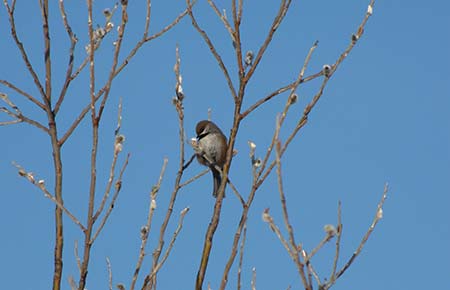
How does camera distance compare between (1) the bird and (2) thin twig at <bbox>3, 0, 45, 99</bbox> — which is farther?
(1) the bird

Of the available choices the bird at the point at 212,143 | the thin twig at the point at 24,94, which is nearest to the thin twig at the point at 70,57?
the thin twig at the point at 24,94

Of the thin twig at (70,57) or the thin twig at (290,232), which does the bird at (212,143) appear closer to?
the thin twig at (70,57)

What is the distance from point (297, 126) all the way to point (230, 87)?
38 cm

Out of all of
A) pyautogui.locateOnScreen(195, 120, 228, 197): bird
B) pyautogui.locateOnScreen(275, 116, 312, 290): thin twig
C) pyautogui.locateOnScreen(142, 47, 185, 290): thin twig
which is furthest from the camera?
pyautogui.locateOnScreen(195, 120, 228, 197): bird

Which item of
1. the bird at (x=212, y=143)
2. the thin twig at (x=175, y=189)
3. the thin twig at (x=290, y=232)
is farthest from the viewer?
the bird at (x=212, y=143)

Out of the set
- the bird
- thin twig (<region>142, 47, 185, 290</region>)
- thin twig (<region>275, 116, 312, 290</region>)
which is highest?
the bird

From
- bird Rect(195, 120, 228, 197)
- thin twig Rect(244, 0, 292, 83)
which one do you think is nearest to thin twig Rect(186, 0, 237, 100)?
thin twig Rect(244, 0, 292, 83)

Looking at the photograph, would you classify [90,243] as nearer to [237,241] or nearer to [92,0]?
[237,241]

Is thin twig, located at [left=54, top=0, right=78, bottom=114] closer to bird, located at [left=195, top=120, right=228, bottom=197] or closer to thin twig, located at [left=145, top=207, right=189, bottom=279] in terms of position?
thin twig, located at [left=145, top=207, right=189, bottom=279]

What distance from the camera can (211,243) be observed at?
104 inches

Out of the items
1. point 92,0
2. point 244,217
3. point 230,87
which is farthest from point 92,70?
point 244,217

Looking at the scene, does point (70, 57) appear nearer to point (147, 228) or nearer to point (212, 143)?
point (147, 228)

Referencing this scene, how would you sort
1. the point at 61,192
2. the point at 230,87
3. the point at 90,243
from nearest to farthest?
the point at 90,243 < the point at 61,192 < the point at 230,87

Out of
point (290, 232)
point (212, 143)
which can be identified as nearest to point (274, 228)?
point (290, 232)
